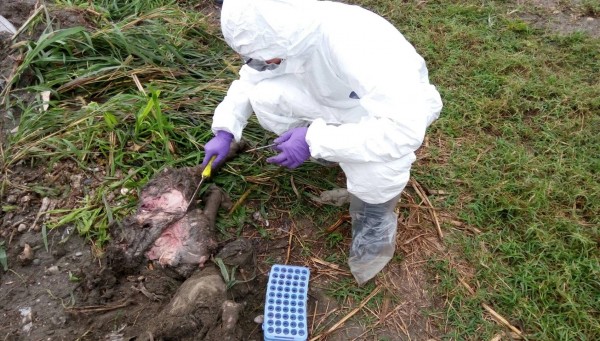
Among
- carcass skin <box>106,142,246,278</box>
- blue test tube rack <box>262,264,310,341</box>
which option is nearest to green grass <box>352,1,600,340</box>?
blue test tube rack <box>262,264,310,341</box>

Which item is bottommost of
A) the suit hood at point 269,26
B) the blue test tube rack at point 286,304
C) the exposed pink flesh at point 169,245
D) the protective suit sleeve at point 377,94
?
the blue test tube rack at point 286,304

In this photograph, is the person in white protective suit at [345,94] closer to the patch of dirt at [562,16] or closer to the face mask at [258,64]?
the face mask at [258,64]

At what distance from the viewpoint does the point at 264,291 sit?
214 cm

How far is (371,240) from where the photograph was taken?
2.21 m

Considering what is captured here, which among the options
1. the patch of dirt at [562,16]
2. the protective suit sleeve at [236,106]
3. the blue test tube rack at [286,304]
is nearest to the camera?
the blue test tube rack at [286,304]

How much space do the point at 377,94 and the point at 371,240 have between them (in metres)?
0.73

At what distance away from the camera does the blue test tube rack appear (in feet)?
6.29

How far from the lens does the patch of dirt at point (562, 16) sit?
11.2ft

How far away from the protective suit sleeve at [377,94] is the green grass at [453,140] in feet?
2.07

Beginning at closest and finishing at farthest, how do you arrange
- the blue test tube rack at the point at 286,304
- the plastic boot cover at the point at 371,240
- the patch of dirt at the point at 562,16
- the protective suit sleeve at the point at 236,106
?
the blue test tube rack at the point at 286,304 < the plastic boot cover at the point at 371,240 < the protective suit sleeve at the point at 236,106 < the patch of dirt at the point at 562,16

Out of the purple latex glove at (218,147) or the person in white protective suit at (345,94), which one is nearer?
the person in white protective suit at (345,94)

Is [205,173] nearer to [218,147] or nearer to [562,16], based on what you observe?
[218,147]

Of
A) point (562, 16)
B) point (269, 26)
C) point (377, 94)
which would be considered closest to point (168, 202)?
point (269, 26)

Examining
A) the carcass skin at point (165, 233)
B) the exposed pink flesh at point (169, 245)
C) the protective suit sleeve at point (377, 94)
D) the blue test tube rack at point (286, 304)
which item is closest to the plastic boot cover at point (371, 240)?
the blue test tube rack at point (286, 304)
